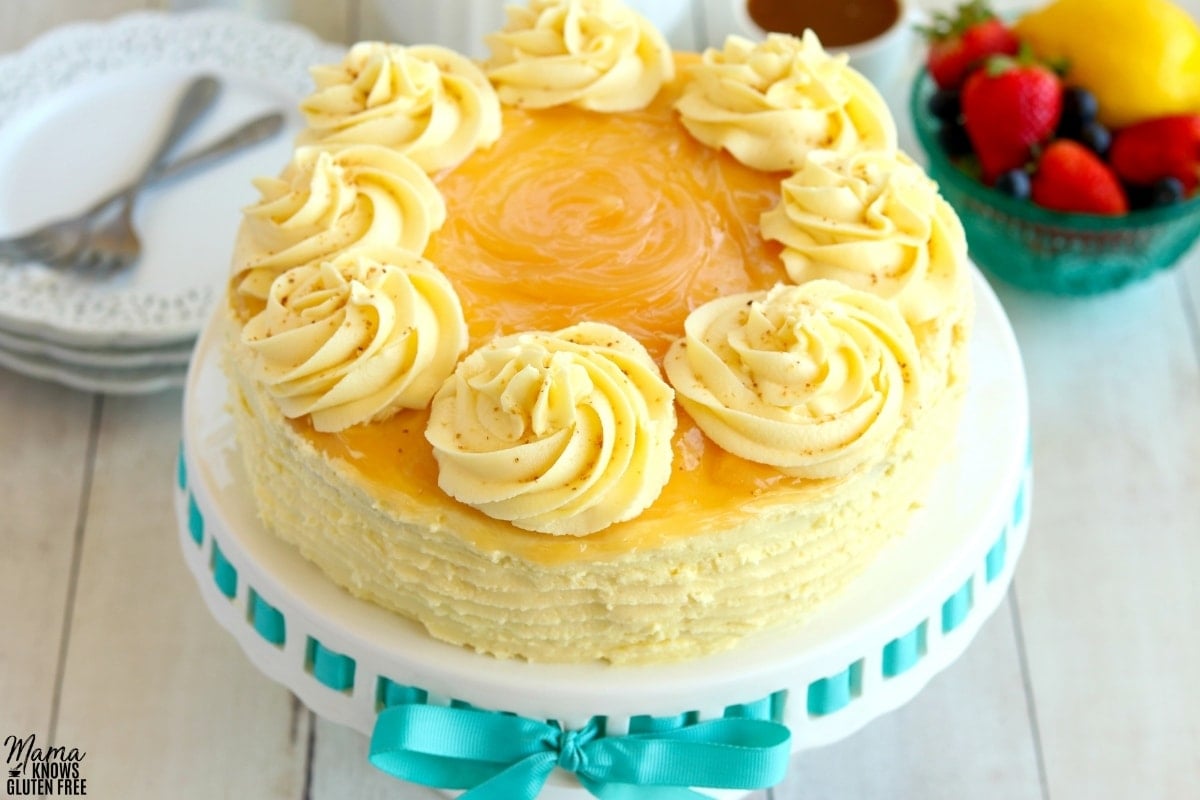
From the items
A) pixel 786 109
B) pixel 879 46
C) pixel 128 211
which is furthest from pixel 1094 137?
pixel 128 211

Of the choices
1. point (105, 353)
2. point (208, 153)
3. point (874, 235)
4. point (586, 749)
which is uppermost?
point (874, 235)

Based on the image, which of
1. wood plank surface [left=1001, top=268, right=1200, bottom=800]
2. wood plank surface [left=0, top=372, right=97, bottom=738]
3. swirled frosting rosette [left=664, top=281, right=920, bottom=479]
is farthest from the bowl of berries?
wood plank surface [left=0, top=372, right=97, bottom=738]

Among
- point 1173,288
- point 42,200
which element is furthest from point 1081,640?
point 42,200

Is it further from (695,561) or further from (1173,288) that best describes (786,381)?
(1173,288)

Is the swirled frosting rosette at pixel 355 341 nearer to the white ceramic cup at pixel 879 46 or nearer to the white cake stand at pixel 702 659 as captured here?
the white cake stand at pixel 702 659

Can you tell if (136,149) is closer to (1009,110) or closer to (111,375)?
(111,375)

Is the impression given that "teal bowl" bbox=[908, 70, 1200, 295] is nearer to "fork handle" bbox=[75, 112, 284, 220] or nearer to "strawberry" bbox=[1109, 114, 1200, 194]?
"strawberry" bbox=[1109, 114, 1200, 194]

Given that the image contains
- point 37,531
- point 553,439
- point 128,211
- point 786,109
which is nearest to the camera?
point 553,439
